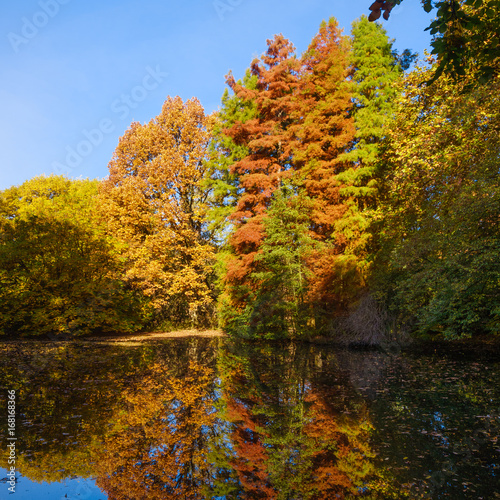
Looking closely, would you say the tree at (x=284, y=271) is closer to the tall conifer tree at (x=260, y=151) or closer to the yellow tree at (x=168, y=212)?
the tall conifer tree at (x=260, y=151)

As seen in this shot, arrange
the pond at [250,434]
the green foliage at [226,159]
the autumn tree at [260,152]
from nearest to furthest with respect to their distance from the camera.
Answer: the pond at [250,434]
the autumn tree at [260,152]
the green foliage at [226,159]

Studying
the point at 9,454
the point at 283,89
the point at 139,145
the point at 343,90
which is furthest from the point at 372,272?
the point at 139,145

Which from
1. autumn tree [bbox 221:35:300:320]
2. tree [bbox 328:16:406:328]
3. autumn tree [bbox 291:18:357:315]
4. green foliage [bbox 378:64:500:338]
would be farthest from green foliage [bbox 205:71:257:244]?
green foliage [bbox 378:64:500:338]

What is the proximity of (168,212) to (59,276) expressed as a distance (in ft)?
25.5

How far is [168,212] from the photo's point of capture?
24688mm

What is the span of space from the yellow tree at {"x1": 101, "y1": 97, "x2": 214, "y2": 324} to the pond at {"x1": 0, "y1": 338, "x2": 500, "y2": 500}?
541 inches

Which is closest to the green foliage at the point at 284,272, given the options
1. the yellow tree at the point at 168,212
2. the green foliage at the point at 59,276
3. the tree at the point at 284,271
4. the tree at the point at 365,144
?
the tree at the point at 284,271

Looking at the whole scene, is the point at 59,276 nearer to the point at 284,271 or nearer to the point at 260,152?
the point at 284,271

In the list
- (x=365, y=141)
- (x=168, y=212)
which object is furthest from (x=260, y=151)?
(x=168, y=212)

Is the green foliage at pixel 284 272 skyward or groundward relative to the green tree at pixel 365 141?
groundward

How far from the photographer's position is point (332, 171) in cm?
1936

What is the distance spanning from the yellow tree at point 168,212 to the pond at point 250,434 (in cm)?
1374

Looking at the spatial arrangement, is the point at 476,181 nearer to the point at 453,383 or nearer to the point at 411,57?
the point at 453,383

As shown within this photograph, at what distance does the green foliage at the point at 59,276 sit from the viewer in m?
19.3
